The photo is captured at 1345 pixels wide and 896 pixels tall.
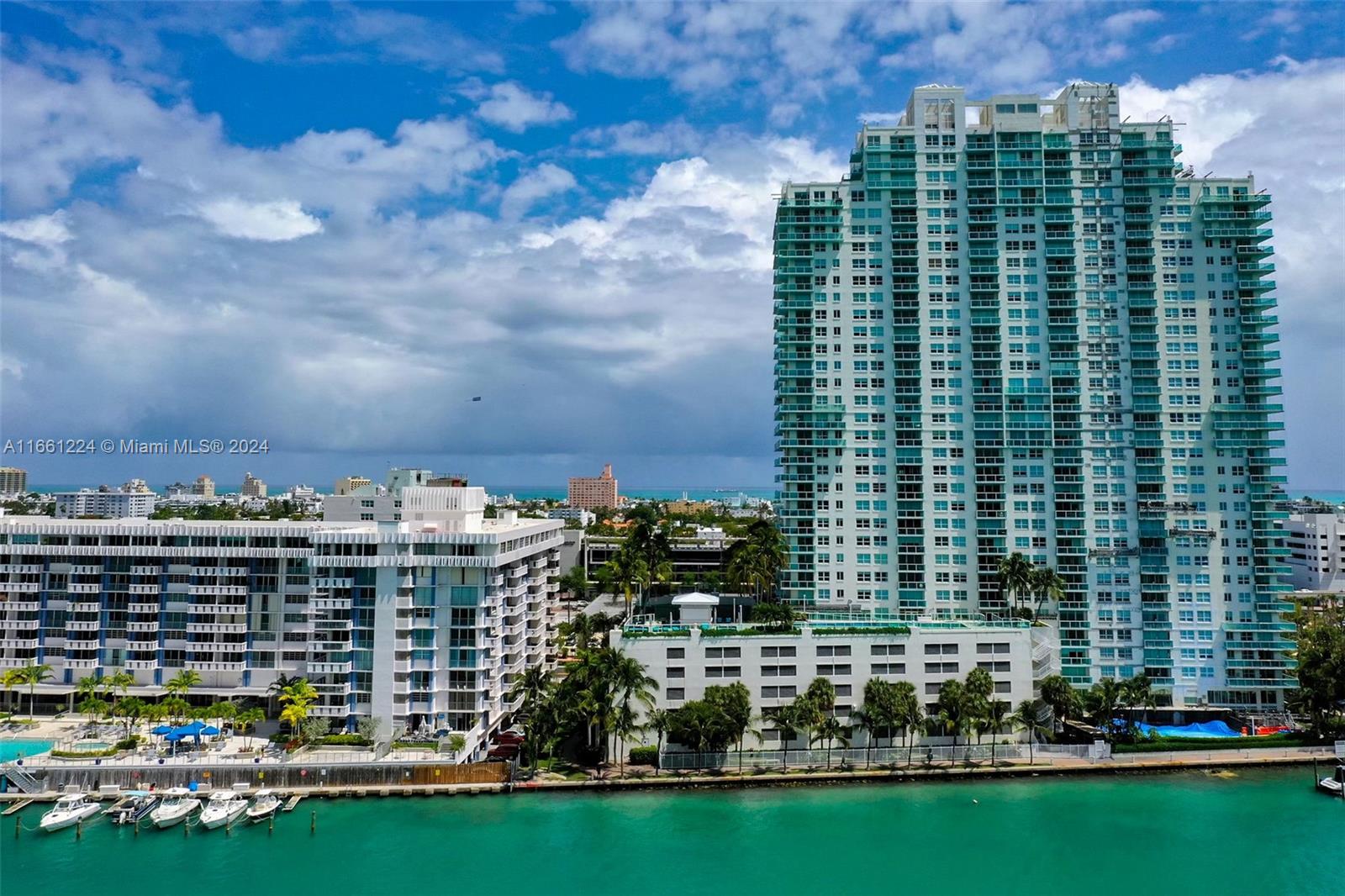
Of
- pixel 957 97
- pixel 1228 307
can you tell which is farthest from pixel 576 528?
pixel 1228 307

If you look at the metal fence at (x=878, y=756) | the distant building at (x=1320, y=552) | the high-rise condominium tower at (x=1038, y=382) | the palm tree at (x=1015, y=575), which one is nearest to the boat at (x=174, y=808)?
the metal fence at (x=878, y=756)

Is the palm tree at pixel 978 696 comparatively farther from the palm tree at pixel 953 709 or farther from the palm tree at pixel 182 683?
the palm tree at pixel 182 683

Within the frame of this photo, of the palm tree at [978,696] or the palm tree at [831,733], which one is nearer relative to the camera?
the palm tree at [831,733]

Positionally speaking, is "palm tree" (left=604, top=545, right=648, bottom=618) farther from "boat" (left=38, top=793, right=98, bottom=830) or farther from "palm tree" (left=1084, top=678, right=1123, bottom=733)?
"boat" (left=38, top=793, right=98, bottom=830)

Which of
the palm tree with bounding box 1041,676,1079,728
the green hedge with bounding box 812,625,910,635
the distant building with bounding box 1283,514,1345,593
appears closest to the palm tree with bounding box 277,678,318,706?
the green hedge with bounding box 812,625,910,635

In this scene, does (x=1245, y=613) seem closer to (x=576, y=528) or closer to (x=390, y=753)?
(x=390, y=753)

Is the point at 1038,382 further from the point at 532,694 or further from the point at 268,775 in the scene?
the point at 268,775
